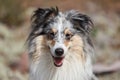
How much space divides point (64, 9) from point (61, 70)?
9487 millimetres

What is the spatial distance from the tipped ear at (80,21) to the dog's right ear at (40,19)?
249 millimetres

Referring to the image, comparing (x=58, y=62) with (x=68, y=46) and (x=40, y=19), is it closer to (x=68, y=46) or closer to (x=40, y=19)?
(x=68, y=46)

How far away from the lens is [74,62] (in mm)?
9000

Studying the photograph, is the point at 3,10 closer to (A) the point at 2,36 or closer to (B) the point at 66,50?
(A) the point at 2,36

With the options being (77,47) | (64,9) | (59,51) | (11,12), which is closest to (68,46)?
(77,47)

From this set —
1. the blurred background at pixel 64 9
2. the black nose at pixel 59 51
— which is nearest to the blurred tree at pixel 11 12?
the blurred background at pixel 64 9

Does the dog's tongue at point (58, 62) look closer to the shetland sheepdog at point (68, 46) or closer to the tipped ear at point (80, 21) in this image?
the shetland sheepdog at point (68, 46)

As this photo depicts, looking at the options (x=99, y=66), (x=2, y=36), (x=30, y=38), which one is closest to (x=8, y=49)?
(x=2, y=36)

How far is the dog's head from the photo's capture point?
8.83 m

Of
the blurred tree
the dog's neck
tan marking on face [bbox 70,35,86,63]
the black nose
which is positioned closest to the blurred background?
the blurred tree

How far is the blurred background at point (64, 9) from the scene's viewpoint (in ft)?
47.4

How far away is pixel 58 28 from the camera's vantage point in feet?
29.3

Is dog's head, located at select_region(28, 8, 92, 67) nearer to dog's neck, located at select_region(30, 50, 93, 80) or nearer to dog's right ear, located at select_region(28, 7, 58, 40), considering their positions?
dog's right ear, located at select_region(28, 7, 58, 40)

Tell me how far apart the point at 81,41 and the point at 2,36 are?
819 centimetres
